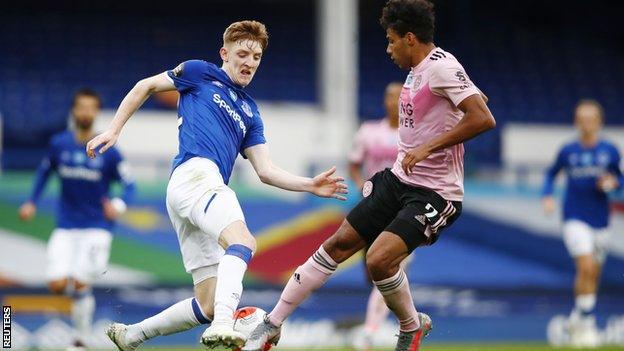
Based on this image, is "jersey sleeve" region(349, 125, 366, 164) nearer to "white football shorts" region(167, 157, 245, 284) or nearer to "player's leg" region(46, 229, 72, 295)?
"player's leg" region(46, 229, 72, 295)

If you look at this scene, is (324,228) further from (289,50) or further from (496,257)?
(289,50)

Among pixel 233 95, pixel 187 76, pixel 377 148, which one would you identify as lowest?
pixel 377 148

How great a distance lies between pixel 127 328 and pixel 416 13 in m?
2.98

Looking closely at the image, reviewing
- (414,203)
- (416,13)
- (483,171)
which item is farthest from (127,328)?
(483,171)

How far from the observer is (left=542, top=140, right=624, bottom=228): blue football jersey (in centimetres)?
1500

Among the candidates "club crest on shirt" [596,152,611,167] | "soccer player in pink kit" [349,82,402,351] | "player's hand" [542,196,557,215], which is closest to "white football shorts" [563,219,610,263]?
"player's hand" [542,196,557,215]

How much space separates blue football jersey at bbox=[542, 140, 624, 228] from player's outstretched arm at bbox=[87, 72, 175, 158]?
26.6 feet

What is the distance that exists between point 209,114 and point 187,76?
320 millimetres

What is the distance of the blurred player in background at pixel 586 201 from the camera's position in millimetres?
14766

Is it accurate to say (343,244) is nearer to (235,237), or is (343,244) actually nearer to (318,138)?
(235,237)

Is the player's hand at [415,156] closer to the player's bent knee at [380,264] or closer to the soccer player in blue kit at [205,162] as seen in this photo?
the soccer player in blue kit at [205,162]

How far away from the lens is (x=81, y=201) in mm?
13258

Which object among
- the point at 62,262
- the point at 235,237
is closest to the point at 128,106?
the point at 235,237

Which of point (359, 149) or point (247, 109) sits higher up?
point (247, 109)
